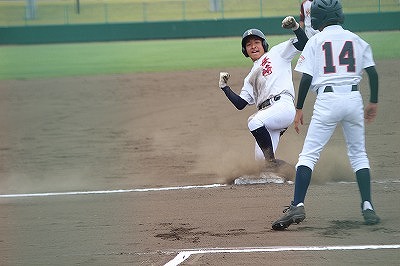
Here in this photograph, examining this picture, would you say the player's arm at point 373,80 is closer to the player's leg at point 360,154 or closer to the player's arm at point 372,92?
the player's arm at point 372,92

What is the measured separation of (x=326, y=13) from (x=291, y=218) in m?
1.60

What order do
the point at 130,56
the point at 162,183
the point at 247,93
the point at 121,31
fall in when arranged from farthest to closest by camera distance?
1. the point at 121,31
2. the point at 130,56
3. the point at 162,183
4. the point at 247,93

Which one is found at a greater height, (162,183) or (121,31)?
(121,31)

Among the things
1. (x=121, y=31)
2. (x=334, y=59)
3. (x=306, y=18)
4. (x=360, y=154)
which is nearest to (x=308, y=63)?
(x=334, y=59)

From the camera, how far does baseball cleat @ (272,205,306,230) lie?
20.4 ft

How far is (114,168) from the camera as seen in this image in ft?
34.4

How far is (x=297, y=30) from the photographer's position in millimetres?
7684

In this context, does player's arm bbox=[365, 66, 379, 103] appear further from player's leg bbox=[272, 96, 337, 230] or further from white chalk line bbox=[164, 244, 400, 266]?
white chalk line bbox=[164, 244, 400, 266]

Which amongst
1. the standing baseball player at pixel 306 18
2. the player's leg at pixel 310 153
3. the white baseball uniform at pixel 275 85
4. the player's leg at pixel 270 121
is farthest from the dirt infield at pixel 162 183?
the standing baseball player at pixel 306 18

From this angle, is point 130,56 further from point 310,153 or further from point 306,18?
point 310,153

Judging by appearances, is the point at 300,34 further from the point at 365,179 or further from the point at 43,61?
the point at 43,61

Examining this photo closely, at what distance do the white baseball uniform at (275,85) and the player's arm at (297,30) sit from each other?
0.23m

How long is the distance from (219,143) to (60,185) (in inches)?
119

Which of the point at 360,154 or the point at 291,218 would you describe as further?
the point at 360,154
